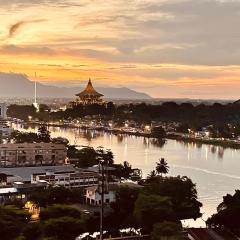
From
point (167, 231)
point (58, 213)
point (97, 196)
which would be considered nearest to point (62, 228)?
point (58, 213)

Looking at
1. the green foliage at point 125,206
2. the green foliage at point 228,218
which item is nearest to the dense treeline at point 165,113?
the green foliage at point 125,206

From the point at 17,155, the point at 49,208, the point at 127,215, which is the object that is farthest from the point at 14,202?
the point at 17,155

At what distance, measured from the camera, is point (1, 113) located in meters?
24.5

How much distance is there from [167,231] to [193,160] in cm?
657

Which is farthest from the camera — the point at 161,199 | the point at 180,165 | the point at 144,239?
the point at 180,165

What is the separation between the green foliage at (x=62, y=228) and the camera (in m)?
4.77

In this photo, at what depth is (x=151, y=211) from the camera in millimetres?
5395

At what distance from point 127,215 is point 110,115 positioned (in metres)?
18.6

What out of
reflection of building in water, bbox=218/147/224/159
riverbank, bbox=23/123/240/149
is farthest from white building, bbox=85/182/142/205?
riverbank, bbox=23/123/240/149

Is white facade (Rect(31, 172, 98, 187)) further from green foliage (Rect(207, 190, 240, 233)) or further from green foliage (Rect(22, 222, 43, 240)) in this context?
green foliage (Rect(22, 222, 43, 240))

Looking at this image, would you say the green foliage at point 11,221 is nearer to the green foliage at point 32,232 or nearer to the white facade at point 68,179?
the green foliage at point 32,232

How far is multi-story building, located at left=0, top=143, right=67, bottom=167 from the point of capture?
34.4 ft

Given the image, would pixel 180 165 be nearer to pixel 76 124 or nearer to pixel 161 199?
pixel 161 199

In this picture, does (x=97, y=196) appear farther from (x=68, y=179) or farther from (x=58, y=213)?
(x=58, y=213)
